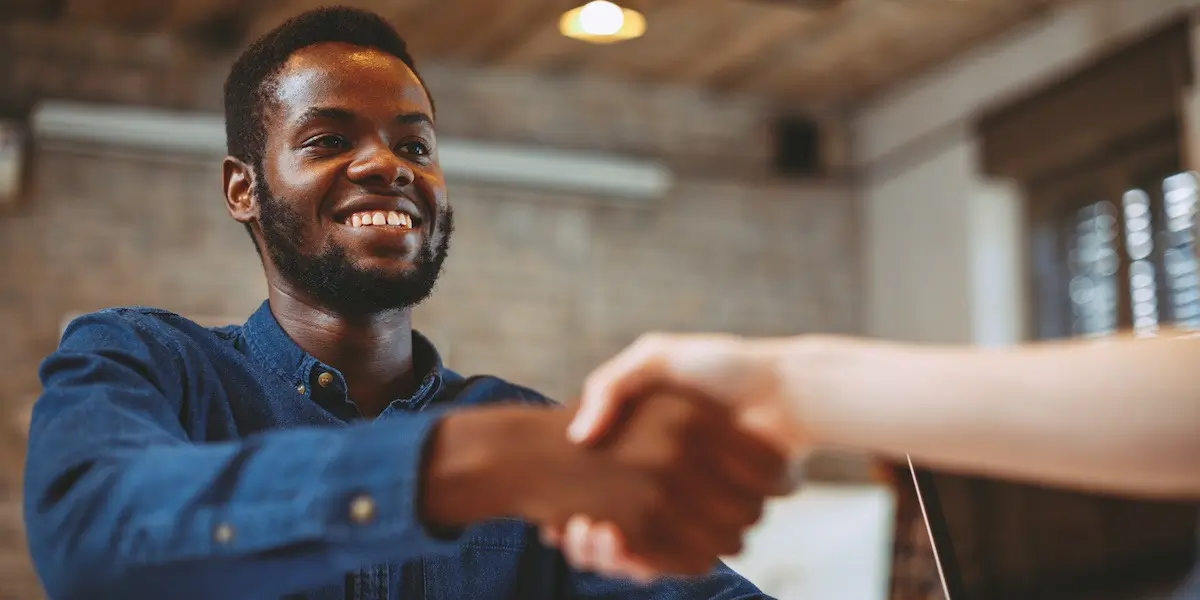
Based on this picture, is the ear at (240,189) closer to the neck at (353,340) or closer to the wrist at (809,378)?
the neck at (353,340)

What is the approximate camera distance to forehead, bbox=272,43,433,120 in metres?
1.37

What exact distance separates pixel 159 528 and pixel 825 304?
16.6ft

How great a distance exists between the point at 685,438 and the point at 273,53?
2.52 ft

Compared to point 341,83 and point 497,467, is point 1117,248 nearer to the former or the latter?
point 341,83

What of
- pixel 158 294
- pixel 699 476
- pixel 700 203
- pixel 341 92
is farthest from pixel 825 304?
pixel 699 476

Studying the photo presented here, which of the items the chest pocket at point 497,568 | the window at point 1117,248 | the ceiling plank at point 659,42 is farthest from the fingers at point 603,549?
the ceiling plank at point 659,42

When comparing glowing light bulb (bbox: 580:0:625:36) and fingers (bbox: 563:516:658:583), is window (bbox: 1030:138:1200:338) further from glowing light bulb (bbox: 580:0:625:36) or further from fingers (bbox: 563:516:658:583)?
fingers (bbox: 563:516:658:583)

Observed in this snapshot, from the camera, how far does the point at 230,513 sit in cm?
80

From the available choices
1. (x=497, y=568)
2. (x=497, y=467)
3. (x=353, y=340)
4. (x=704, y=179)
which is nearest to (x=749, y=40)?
(x=704, y=179)

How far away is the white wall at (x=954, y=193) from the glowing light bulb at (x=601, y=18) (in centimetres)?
165

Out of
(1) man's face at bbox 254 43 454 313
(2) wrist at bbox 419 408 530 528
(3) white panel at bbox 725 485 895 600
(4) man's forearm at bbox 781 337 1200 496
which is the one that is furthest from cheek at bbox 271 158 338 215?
(3) white panel at bbox 725 485 895 600

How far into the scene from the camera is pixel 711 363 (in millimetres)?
875

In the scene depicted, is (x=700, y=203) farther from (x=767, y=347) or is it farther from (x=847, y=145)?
(x=767, y=347)

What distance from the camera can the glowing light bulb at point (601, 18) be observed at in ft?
12.9
